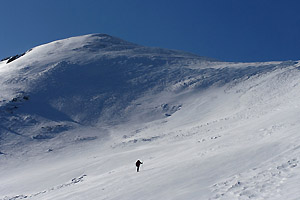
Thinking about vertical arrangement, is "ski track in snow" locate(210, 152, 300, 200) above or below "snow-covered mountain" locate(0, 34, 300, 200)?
below

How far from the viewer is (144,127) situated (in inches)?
1419

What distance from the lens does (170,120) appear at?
36406 millimetres

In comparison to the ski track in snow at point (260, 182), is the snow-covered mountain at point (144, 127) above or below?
above

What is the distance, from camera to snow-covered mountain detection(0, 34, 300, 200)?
12.7 m

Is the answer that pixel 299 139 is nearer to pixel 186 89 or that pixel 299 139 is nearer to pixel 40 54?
pixel 186 89

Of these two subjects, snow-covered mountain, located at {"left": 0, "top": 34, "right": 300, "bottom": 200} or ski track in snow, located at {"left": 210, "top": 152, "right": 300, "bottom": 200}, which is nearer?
ski track in snow, located at {"left": 210, "top": 152, "right": 300, "bottom": 200}

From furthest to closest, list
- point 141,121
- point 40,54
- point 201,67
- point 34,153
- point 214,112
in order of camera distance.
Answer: point 40,54 → point 201,67 → point 141,121 → point 214,112 → point 34,153

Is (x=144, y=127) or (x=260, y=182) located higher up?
(x=144, y=127)

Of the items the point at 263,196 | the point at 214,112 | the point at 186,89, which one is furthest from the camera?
the point at 186,89

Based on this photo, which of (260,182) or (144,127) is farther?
(144,127)

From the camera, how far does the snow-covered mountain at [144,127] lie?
1272 centimetres

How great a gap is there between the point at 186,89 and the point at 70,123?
1812cm

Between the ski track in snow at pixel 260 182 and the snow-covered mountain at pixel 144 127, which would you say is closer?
the ski track in snow at pixel 260 182

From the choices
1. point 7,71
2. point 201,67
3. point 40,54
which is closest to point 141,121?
point 201,67
